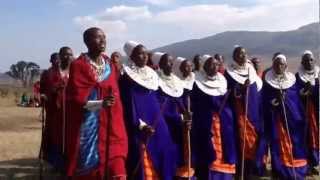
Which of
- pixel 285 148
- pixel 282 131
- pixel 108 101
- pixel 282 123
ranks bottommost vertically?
pixel 285 148

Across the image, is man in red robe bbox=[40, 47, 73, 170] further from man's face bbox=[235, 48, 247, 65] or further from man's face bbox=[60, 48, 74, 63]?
man's face bbox=[235, 48, 247, 65]

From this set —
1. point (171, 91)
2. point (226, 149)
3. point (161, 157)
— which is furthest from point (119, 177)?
point (226, 149)

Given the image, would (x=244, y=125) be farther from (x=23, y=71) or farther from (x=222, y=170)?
(x=23, y=71)

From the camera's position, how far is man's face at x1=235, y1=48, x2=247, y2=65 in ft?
32.7

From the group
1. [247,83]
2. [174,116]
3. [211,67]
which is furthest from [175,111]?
[247,83]

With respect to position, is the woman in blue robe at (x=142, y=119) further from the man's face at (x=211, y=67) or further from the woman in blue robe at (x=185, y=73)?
the man's face at (x=211, y=67)

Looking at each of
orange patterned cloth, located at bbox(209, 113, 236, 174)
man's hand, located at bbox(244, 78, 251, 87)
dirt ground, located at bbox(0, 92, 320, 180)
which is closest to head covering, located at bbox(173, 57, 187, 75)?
orange patterned cloth, located at bbox(209, 113, 236, 174)

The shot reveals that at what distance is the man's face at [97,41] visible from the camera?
7.26 meters

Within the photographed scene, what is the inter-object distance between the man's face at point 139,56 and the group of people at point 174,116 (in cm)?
1

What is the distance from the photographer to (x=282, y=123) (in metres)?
10.5

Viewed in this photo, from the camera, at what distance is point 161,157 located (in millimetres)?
8633

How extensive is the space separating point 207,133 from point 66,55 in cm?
252

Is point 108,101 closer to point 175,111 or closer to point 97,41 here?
point 97,41

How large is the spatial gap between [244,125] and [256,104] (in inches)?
18.3
